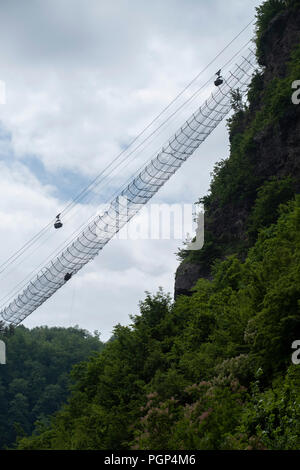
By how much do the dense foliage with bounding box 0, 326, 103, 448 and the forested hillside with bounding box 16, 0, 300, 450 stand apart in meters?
72.2

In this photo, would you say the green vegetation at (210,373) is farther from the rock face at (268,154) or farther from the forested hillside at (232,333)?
the rock face at (268,154)

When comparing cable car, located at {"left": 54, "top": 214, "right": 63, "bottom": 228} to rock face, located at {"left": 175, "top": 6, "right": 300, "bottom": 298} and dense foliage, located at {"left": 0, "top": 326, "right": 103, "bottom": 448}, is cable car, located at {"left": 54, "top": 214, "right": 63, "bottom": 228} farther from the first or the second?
dense foliage, located at {"left": 0, "top": 326, "right": 103, "bottom": 448}

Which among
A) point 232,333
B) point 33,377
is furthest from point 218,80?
point 33,377

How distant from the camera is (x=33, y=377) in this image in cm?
11294

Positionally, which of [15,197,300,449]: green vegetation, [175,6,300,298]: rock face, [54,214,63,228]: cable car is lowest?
[15,197,300,449]: green vegetation

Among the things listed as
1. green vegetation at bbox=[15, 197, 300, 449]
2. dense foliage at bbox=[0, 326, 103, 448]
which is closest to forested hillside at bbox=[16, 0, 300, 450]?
green vegetation at bbox=[15, 197, 300, 449]

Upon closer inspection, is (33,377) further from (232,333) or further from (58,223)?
(232,333)

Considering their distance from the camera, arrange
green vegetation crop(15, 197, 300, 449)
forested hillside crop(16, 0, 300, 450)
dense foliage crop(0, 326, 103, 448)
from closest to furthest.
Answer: green vegetation crop(15, 197, 300, 449), forested hillside crop(16, 0, 300, 450), dense foliage crop(0, 326, 103, 448)

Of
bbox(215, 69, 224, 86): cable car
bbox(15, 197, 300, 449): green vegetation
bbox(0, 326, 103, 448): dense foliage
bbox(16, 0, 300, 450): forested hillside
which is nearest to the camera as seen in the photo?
bbox(15, 197, 300, 449): green vegetation

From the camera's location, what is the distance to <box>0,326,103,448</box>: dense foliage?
102562 mm

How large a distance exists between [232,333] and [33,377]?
337ft

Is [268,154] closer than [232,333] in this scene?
No

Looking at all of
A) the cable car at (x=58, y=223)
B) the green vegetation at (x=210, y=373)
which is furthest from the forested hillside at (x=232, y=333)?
Result: the cable car at (x=58, y=223)

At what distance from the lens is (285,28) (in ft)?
134
